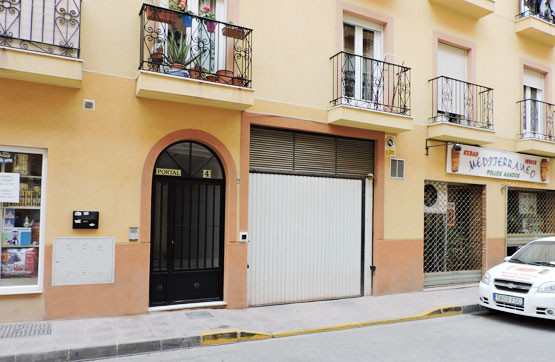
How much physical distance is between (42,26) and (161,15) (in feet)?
5.80

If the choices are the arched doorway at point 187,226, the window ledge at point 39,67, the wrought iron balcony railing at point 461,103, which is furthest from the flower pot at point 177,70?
the wrought iron balcony railing at point 461,103

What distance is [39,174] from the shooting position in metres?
6.82

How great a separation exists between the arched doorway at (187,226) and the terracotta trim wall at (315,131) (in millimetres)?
423

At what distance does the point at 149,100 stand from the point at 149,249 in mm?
2505

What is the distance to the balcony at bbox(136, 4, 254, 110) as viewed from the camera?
705 cm

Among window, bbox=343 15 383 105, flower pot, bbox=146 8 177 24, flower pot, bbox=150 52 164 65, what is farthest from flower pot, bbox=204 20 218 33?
window, bbox=343 15 383 105

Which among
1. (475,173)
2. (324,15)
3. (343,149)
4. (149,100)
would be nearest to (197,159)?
(149,100)

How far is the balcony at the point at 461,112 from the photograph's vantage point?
403 inches

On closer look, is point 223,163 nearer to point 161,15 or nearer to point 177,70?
point 177,70

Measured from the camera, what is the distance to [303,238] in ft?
29.0

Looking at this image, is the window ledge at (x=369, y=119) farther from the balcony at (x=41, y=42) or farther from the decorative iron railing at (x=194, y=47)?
the balcony at (x=41, y=42)

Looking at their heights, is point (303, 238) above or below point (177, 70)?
below

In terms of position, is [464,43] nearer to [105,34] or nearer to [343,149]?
[343,149]

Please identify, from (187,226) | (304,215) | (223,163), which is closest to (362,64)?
(304,215)
